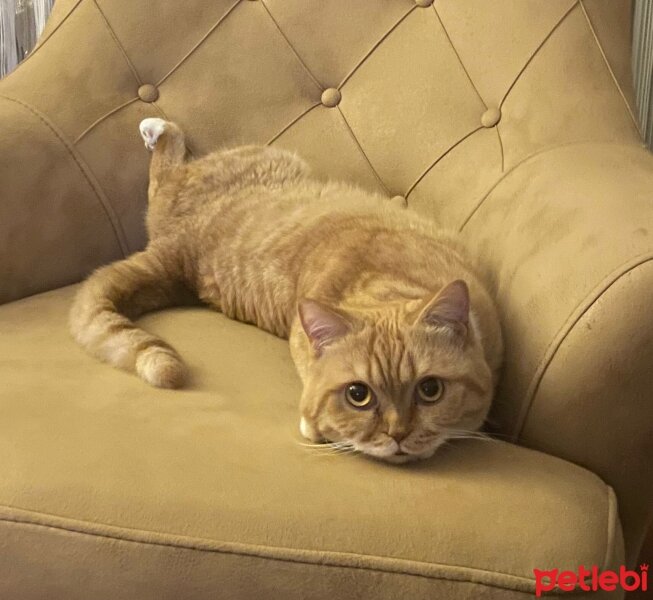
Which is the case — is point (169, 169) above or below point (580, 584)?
above

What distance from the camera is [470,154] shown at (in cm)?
151

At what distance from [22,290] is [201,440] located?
0.67 metres

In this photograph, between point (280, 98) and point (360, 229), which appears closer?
point (360, 229)

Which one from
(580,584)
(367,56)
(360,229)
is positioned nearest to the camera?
(580,584)

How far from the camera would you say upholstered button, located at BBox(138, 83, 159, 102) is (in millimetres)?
1692

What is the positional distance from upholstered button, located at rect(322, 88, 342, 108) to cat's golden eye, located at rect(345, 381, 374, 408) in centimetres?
76

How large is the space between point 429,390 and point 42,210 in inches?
32.5

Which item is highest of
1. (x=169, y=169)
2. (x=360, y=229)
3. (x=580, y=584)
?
(x=169, y=169)

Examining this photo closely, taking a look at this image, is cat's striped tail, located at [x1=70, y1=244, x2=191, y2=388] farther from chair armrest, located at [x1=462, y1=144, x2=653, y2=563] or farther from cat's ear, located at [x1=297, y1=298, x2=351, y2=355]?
chair armrest, located at [x1=462, y1=144, x2=653, y2=563]

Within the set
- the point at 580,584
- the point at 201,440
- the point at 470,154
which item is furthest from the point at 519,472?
the point at 470,154

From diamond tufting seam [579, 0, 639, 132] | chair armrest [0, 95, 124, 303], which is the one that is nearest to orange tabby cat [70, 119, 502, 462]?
chair armrest [0, 95, 124, 303]

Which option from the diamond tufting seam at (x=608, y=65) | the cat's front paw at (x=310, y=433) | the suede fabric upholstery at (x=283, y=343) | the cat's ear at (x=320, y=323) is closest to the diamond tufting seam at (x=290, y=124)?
the suede fabric upholstery at (x=283, y=343)

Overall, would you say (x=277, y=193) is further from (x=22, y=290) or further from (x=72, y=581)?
(x=72, y=581)

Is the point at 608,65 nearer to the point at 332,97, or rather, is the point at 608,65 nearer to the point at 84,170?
the point at 332,97
